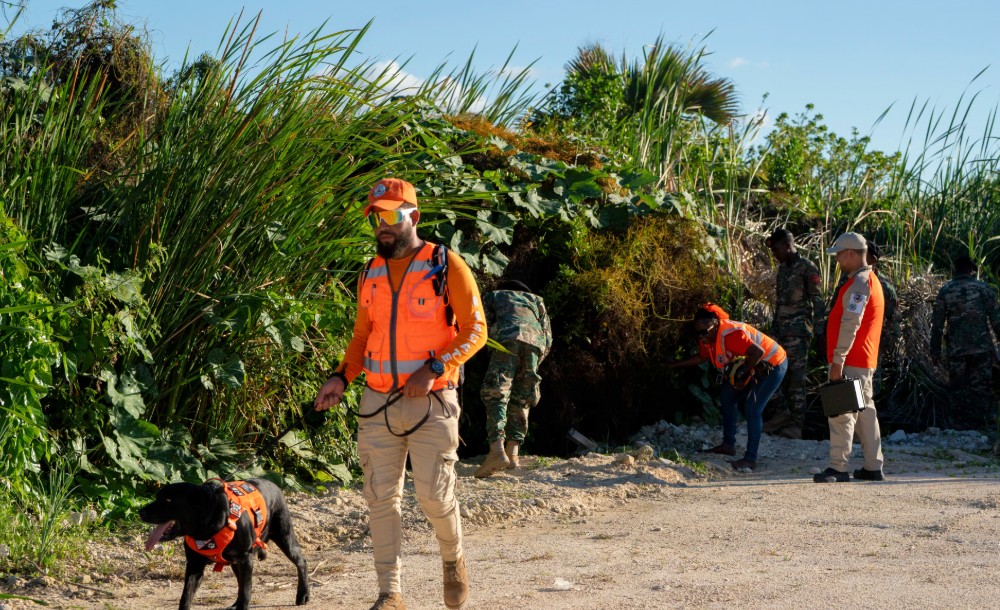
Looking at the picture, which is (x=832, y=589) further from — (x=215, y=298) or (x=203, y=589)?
(x=215, y=298)

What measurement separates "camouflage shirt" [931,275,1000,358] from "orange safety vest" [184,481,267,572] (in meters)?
8.05

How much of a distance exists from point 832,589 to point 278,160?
4.00m

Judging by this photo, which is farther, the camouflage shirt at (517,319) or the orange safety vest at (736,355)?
the orange safety vest at (736,355)

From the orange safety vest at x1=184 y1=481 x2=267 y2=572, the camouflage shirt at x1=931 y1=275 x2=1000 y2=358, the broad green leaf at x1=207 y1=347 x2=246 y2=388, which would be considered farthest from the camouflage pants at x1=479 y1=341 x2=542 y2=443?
the camouflage shirt at x1=931 y1=275 x2=1000 y2=358

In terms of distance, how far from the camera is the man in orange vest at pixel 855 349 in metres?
7.41

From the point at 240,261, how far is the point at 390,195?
7.88 ft

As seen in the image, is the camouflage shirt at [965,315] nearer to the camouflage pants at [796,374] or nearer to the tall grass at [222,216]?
the camouflage pants at [796,374]

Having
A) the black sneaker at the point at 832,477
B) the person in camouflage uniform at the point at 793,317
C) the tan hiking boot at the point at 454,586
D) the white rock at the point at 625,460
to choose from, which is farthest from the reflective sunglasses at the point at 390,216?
the person in camouflage uniform at the point at 793,317

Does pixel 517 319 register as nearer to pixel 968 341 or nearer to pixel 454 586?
pixel 454 586

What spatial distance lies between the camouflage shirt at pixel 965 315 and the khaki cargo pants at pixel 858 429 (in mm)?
3088

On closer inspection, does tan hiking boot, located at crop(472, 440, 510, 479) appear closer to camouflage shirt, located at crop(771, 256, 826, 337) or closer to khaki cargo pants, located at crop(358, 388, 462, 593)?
khaki cargo pants, located at crop(358, 388, 462, 593)

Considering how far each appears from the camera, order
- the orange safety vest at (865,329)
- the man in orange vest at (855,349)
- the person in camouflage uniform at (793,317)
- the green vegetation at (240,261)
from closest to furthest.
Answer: the green vegetation at (240,261), the man in orange vest at (855,349), the orange safety vest at (865,329), the person in camouflage uniform at (793,317)

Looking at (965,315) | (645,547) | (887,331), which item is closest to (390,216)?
(645,547)

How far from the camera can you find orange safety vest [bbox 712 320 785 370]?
818 centimetres
